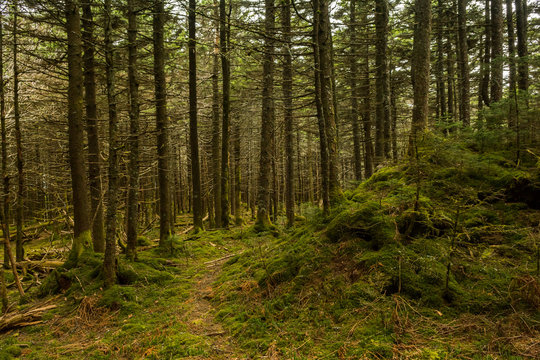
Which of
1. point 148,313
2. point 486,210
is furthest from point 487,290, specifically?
point 148,313

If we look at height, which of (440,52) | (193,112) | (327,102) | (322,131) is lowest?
(322,131)

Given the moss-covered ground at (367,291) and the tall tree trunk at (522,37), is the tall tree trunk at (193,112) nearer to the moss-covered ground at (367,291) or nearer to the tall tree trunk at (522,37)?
the moss-covered ground at (367,291)

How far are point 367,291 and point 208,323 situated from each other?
2978mm

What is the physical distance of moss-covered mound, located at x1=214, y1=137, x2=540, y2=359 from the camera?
3.50 metres

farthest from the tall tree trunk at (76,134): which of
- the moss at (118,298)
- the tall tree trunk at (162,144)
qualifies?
the tall tree trunk at (162,144)

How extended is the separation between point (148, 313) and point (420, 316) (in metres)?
5.14

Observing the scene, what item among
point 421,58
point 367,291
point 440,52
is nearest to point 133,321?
point 367,291

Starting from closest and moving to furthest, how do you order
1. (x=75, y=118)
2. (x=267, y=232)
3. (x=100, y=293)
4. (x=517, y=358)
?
(x=517, y=358) → (x=100, y=293) → (x=75, y=118) → (x=267, y=232)

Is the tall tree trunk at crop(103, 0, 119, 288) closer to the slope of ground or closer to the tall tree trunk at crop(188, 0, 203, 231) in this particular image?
the slope of ground

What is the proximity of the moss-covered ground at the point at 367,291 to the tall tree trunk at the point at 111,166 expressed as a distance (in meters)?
0.50

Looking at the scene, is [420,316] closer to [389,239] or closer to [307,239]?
[389,239]

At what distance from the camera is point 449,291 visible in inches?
162

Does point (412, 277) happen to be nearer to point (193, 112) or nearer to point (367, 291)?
point (367, 291)

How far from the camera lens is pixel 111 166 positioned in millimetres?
6477
